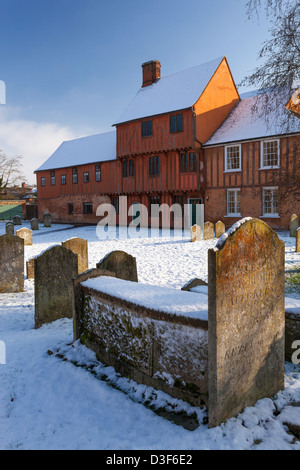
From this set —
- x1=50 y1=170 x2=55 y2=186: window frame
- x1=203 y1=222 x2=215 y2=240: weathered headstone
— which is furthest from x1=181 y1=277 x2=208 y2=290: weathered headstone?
x1=50 y1=170 x2=55 y2=186: window frame

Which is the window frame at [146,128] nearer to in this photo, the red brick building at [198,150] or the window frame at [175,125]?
the red brick building at [198,150]

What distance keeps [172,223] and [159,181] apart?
341 cm

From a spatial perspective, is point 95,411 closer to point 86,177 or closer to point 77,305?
point 77,305

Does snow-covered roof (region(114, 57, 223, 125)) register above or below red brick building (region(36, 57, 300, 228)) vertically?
above

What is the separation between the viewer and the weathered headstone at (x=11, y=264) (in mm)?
8695

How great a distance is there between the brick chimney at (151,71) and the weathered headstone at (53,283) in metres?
26.9

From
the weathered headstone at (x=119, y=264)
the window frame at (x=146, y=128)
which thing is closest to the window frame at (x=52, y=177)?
the window frame at (x=146, y=128)

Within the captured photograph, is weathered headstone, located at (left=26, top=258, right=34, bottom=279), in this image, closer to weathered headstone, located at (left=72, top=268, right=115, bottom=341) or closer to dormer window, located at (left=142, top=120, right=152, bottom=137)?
weathered headstone, located at (left=72, top=268, right=115, bottom=341)

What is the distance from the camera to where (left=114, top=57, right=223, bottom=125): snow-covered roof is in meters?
24.6

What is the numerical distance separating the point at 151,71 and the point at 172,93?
4899 millimetres

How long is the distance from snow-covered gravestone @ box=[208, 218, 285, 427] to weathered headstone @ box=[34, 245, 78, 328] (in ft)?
13.4

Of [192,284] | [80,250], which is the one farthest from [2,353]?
[80,250]

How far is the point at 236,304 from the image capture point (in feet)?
10.1

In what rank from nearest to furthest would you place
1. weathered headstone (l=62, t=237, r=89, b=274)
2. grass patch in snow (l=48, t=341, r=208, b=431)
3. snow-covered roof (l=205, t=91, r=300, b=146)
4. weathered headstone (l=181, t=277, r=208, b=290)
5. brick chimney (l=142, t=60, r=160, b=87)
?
grass patch in snow (l=48, t=341, r=208, b=431), weathered headstone (l=181, t=277, r=208, b=290), weathered headstone (l=62, t=237, r=89, b=274), snow-covered roof (l=205, t=91, r=300, b=146), brick chimney (l=142, t=60, r=160, b=87)
